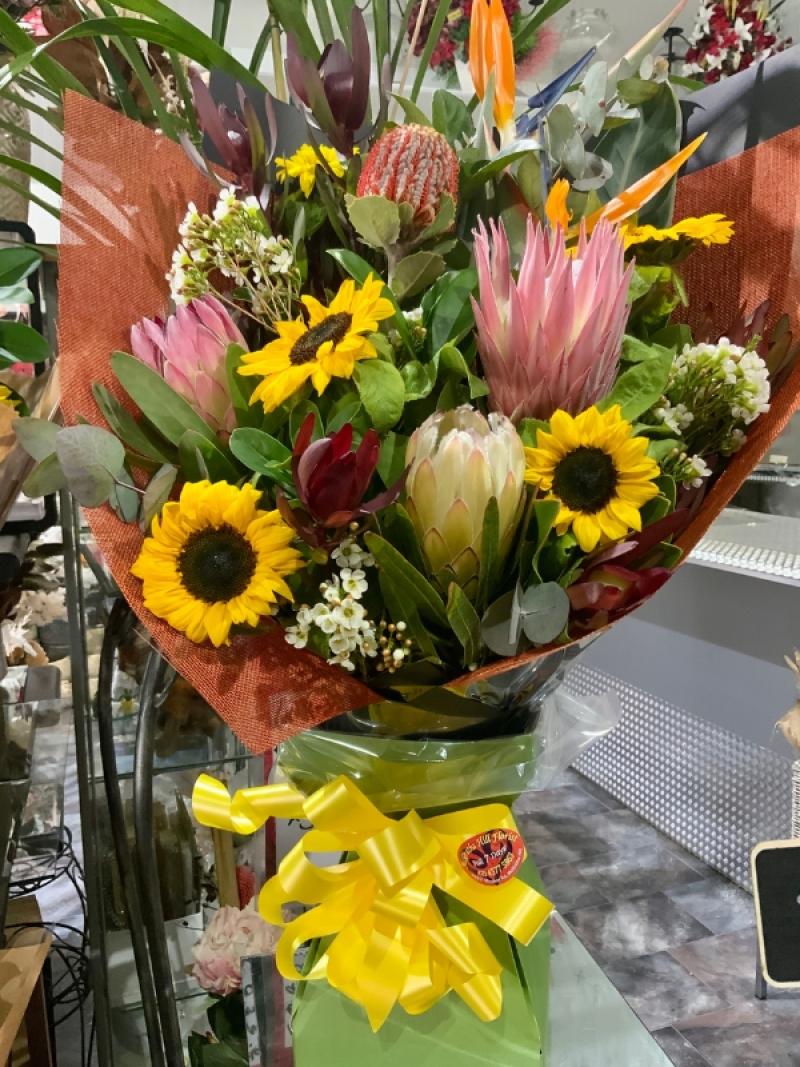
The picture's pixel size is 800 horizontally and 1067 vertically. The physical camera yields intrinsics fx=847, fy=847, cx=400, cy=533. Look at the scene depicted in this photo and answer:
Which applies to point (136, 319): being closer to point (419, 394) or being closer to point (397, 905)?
point (419, 394)

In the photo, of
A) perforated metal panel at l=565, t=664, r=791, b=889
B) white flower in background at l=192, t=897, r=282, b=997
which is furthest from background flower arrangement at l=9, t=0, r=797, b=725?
perforated metal panel at l=565, t=664, r=791, b=889

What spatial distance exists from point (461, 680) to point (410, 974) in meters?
0.20

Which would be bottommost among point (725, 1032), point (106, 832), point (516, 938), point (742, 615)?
point (725, 1032)

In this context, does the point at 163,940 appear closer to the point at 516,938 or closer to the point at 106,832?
the point at 106,832

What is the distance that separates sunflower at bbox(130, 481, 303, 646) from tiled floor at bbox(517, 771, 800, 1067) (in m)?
1.02

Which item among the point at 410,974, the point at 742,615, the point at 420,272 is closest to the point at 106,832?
the point at 410,974

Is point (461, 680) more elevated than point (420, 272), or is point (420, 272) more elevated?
point (420, 272)

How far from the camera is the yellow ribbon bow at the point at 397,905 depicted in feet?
1.52

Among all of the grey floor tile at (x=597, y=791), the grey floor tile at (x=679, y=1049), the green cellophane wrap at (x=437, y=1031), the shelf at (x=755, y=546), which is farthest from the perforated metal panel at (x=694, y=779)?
the green cellophane wrap at (x=437, y=1031)

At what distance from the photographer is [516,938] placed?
479mm

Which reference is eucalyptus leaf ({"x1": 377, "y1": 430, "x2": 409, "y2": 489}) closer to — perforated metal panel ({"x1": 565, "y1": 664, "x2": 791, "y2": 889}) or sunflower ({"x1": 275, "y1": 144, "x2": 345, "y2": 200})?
sunflower ({"x1": 275, "y1": 144, "x2": 345, "y2": 200})

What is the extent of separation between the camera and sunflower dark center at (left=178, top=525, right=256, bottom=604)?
0.37 m

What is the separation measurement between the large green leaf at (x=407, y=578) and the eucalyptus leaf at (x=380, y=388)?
2.2 inches

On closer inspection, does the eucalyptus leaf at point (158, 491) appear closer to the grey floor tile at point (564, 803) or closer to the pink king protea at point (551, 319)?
the pink king protea at point (551, 319)
